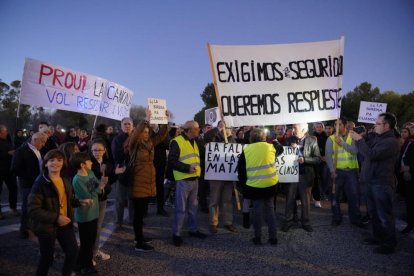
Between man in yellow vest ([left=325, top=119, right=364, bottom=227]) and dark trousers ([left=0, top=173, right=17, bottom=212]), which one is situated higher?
man in yellow vest ([left=325, top=119, right=364, bottom=227])

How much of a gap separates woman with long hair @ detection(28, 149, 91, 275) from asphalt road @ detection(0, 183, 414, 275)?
942 mm

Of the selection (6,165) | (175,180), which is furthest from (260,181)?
(6,165)

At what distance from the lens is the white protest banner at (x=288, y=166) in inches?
255

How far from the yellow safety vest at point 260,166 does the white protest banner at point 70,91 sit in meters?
4.90

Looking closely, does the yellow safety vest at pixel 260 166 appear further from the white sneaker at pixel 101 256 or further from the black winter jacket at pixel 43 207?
the black winter jacket at pixel 43 207

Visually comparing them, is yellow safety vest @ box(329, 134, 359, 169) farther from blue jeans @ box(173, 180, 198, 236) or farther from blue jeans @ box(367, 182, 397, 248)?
blue jeans @ box(173, 180, 198, 236)

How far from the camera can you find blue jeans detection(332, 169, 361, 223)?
6539mm

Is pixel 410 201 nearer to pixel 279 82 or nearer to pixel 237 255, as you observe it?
pixel 279 82

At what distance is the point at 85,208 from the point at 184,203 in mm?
1964

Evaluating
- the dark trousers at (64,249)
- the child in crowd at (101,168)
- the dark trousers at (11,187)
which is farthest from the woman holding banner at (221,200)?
the dark trousers at (11,187)

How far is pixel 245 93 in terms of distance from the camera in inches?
256

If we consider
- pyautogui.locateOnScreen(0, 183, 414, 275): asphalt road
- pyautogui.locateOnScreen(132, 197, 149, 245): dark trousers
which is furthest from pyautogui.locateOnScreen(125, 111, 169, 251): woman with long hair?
pyautogui.locateOnScreen(0, 183, 414, 275): asphalt road

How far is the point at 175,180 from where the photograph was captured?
5867mm

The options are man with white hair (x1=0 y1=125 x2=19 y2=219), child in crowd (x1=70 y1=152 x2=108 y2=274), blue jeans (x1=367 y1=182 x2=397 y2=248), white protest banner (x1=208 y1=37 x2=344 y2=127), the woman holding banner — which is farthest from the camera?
man with white hair (x1=0 y1=125 x2=19 y2=219)
